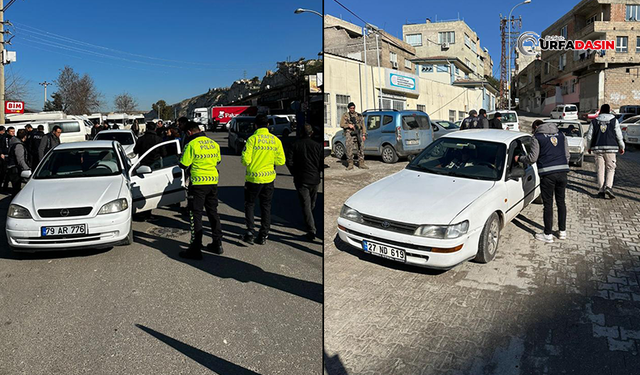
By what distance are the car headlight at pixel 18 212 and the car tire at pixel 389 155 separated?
929cm

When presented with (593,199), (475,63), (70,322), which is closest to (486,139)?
(593,199)

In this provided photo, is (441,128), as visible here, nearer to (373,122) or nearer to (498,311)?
(373,122)

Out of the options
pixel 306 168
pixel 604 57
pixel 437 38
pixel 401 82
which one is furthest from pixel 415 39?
pixel 306 168

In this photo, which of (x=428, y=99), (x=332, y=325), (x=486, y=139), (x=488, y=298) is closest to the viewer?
(x=332, y=325)

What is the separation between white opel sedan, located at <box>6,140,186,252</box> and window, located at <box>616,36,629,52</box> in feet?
144

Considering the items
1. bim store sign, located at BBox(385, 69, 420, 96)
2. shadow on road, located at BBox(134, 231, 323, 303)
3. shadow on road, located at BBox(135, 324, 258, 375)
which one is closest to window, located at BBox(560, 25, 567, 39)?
bim store sign, located at BBox(385, 69, 420, 96)

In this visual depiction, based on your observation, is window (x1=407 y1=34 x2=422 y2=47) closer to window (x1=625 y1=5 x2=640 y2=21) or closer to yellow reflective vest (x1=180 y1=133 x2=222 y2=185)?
window (x1=625 y1=5 x2=640 y2=21)

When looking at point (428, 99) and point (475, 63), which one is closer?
point (428, 99)

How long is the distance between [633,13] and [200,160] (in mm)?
46930

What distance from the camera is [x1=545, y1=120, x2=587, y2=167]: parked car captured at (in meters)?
12.5

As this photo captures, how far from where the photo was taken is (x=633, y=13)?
39.6 metres

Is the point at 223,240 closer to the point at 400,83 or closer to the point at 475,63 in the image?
the point at 400,83

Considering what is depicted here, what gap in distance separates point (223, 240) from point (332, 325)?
9.80 feet

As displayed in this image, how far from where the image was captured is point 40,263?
5.40 meters
